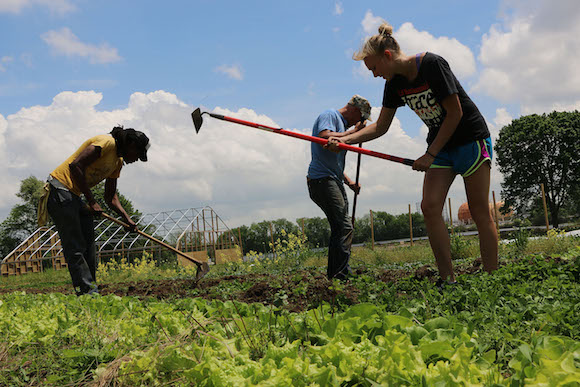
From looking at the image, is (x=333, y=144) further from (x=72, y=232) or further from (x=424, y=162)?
(x=72, y=232)

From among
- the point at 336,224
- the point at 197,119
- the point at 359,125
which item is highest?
the point at 197,119

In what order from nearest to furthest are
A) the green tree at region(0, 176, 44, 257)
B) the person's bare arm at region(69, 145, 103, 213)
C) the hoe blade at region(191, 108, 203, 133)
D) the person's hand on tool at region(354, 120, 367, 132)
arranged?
the person's bare arm at region(69, 145, 103, 213) < the person's hand on tool at region(354, 120, 367, 132) < the hoe blade at region(191, 108, 203, 133) < the green tree at region(0, 176, 44, 257)

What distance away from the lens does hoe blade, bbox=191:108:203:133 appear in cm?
554

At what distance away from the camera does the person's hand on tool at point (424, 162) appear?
11.1 feet

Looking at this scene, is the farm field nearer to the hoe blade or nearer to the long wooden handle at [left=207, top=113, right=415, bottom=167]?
the long wooden handle at [left=207, top=113, right=415, bottom=167]

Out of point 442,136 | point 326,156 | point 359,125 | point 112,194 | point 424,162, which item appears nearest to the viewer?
point 442,136

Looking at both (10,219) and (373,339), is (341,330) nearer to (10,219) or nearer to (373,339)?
(373,339)

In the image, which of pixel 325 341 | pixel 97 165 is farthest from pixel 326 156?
pixel 325 341

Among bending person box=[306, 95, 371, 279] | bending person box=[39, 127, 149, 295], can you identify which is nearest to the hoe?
bending person box=[306, 95, 371, 279]

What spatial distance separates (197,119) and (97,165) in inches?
57.0

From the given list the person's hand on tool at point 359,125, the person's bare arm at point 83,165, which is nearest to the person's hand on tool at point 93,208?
the person's bare arm at point 83,165

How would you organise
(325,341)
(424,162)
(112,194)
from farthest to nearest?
(112,194), (424,162), (325,341)

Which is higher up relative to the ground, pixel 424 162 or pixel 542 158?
pixel 542 158

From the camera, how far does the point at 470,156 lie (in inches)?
130
